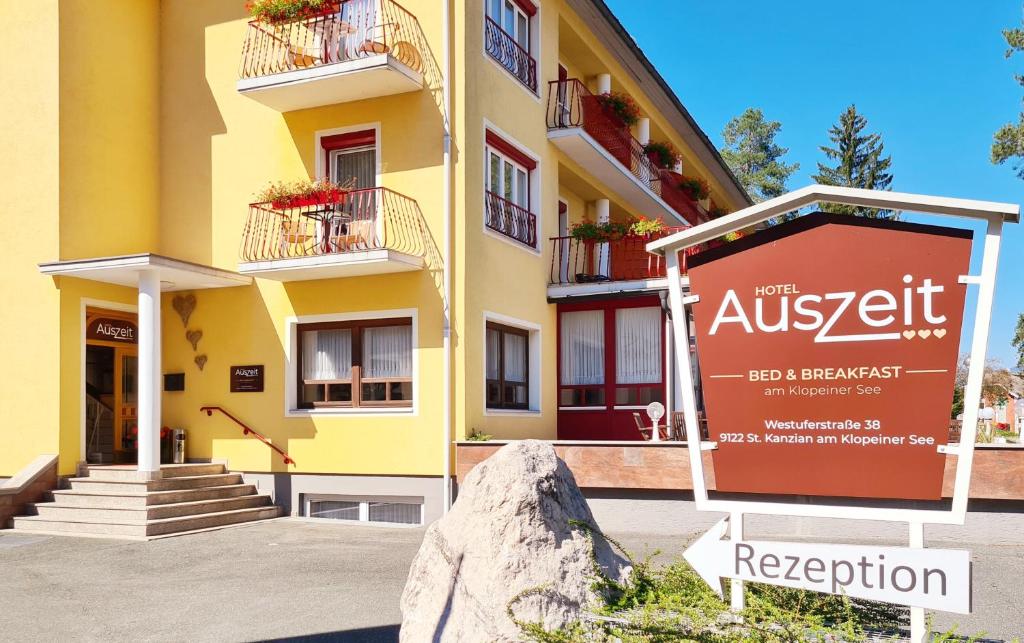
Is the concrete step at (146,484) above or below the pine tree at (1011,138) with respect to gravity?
below

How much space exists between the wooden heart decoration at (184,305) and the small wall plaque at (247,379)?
4.07 ft

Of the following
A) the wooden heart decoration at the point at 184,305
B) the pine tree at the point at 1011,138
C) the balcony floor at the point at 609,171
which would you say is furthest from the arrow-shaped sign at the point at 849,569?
the pine tree at the point at 1011,138

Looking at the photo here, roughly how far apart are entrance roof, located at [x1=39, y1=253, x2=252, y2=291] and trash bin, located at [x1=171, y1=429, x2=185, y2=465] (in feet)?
7.65

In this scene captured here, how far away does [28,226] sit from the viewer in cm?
1393

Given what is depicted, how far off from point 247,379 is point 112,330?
7.91ft

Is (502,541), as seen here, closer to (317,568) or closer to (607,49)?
(317,568)

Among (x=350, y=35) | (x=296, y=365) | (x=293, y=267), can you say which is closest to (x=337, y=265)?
(x=293, y=267)

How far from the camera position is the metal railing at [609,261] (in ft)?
55.0

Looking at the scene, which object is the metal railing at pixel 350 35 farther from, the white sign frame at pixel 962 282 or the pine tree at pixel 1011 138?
the pine tree at pixel 1011 138

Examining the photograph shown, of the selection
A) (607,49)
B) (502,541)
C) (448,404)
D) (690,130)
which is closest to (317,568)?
(448,404)

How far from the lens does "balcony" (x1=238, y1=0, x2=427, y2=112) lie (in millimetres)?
13391

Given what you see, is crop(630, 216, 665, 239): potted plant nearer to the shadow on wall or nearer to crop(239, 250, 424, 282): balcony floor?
crop(239, 250, 424, 282): balcony floor

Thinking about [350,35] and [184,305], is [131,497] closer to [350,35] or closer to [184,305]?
[184,305]

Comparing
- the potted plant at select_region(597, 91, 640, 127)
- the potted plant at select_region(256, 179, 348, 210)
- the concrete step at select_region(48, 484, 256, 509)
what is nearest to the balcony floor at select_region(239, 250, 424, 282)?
the potted plant at select_region(256, 179, 348, 210)
